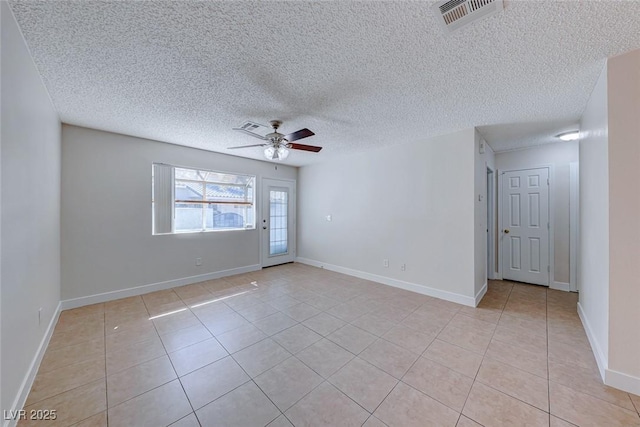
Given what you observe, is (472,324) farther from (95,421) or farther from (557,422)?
(95,421)

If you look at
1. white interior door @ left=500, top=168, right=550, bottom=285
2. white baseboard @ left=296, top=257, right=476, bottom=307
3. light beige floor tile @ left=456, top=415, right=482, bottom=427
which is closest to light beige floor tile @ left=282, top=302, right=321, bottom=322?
white baseboard @ left=296, top=257, right=476, bottom=307

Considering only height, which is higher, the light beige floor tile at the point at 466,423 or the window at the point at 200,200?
the window at the point at 200,200

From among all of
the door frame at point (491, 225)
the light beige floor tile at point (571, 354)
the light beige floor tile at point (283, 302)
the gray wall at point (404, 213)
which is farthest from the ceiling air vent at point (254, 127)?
the door frame at point (491, 225)

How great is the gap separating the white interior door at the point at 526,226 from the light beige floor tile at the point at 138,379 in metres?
5.30

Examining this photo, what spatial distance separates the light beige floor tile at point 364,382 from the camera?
1658 mm

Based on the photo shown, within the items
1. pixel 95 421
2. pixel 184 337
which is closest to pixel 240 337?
pixel 184 337

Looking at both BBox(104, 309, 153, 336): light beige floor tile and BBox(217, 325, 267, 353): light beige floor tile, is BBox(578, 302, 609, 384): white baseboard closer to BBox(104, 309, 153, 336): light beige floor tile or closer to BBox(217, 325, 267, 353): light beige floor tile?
BBox(217, 325, 267, 353): light beige floor tile

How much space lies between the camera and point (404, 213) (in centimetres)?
397

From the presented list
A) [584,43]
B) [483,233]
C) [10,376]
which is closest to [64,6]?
[10,376]

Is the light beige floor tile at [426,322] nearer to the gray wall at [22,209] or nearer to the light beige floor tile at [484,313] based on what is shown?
the light beige floor tile at [484,313]

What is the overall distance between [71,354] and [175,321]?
851mm

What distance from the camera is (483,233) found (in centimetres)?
369

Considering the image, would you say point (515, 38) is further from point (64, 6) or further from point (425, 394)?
point (64, 6)

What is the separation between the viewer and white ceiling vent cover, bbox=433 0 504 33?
1299 mm
